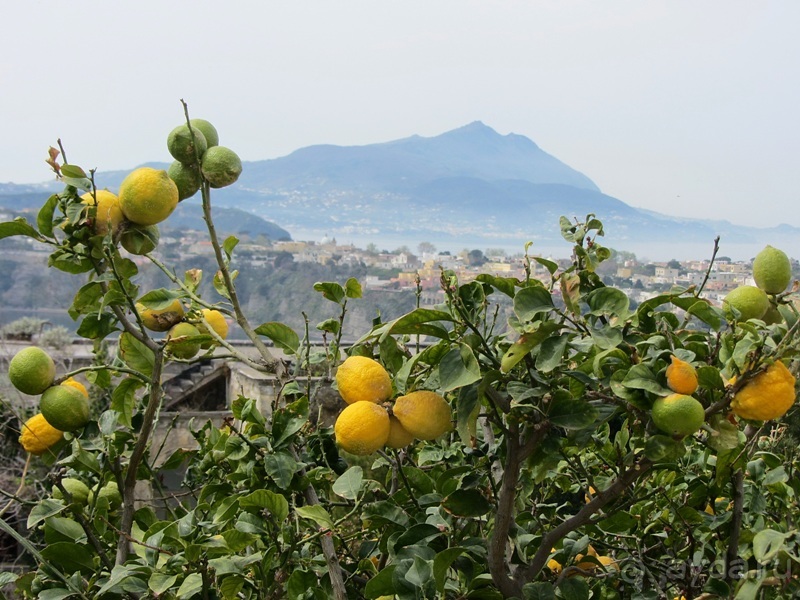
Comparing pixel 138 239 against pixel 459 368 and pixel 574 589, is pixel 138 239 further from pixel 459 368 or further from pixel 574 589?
pixel 574 589

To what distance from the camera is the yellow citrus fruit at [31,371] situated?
37.1 inches

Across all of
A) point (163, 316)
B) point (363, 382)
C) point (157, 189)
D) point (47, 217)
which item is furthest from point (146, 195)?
point (363, 382)

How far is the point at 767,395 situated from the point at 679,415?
0.10 m

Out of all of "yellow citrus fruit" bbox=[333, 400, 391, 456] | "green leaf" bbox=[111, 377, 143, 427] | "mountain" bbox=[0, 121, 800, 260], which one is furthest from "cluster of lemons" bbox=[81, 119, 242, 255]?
Result: "mountain" bbox=[0, 121, 800, 260]

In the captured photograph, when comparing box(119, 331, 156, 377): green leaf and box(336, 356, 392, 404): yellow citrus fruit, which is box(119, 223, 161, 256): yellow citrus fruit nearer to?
box(119, 331, 156, 377): green leaf

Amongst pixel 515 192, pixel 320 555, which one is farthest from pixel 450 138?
pixel 320 555

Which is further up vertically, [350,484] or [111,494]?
[350,484]

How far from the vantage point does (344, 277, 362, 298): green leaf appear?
3.34 feet

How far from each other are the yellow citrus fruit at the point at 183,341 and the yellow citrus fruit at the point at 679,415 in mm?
600

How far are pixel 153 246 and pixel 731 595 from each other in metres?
0.80

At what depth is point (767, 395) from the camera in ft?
2.23

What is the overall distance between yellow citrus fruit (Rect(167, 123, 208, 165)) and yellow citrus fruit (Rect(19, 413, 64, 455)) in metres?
0.41

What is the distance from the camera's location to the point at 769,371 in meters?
0.69

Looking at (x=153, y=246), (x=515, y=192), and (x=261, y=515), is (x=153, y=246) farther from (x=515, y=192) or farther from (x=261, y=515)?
(x=515, y=192)
